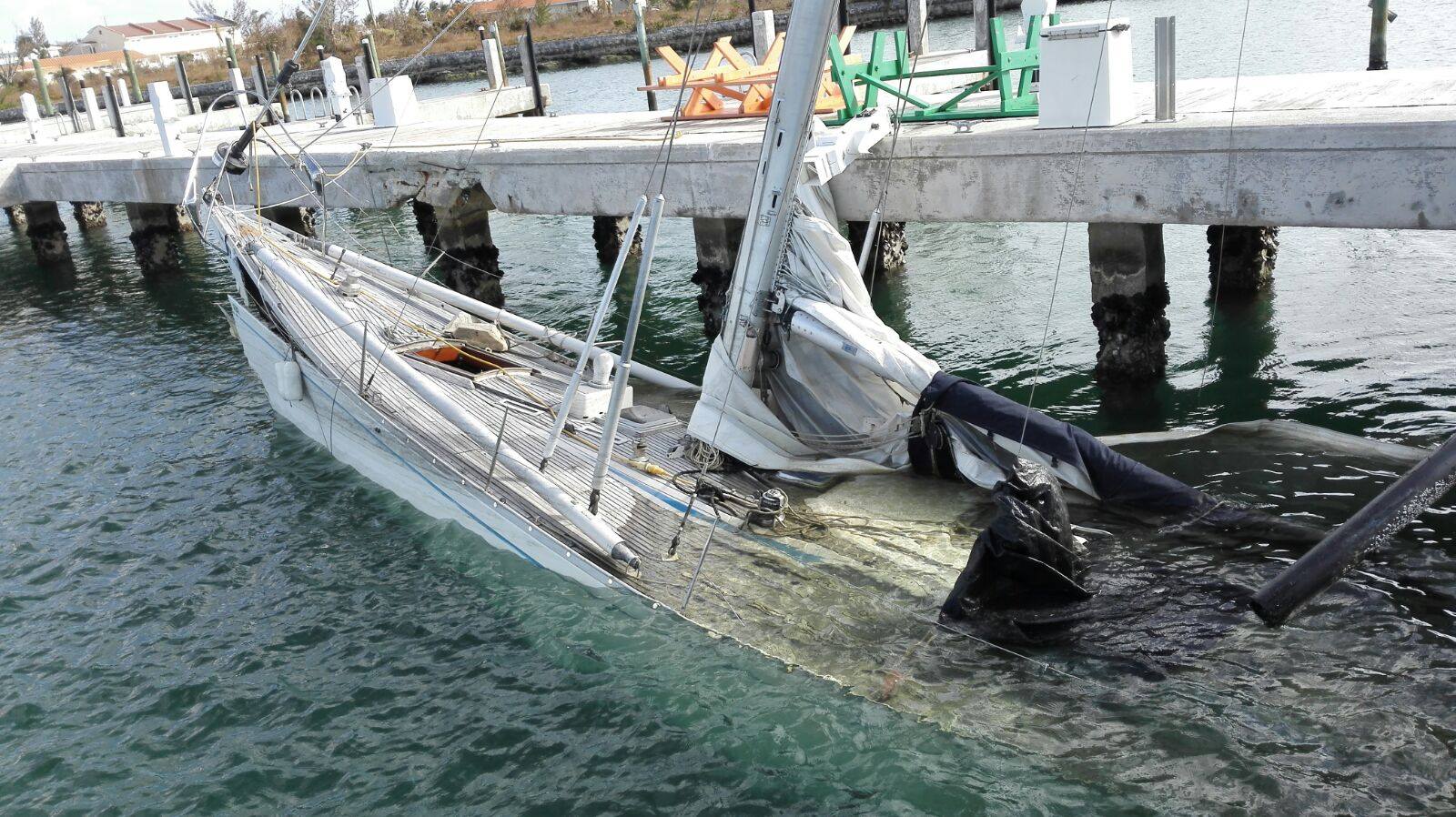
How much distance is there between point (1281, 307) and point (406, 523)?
37.7 ft

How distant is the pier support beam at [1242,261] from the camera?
15.2m

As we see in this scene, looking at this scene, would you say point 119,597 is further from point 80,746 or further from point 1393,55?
point 1393,55

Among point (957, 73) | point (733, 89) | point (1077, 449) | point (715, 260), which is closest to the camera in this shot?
point (1077, 449)

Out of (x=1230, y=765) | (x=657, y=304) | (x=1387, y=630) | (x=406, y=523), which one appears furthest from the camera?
(x=657, y=304)

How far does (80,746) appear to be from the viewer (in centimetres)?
843

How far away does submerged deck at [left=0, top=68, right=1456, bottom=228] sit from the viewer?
32.6ft

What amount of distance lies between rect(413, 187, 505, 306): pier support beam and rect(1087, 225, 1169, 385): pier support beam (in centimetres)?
914

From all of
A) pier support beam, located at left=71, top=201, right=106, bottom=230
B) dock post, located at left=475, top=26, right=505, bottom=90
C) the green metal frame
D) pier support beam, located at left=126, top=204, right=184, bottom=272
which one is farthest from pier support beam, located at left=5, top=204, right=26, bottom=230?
the green metal frame

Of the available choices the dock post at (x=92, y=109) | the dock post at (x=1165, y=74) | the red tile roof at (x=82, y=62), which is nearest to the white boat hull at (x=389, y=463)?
the dock post at (x=1165, y=74)

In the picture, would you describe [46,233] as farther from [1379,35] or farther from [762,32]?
[1379,35]

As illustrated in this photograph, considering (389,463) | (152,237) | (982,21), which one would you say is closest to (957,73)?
(389,463)

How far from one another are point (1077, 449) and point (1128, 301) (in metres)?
4.16

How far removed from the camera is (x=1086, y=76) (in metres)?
11.8

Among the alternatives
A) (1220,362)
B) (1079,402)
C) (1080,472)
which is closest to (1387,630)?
(1080,472)
